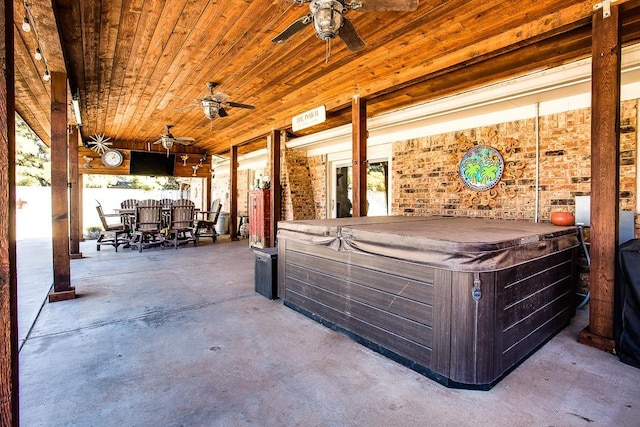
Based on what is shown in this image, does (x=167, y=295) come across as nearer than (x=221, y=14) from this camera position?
No

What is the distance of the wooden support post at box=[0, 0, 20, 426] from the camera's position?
1205 mm

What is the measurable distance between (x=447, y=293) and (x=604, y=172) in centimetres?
182

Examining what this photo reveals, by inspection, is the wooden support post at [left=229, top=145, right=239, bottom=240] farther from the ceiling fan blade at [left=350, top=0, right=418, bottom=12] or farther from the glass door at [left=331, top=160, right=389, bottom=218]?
the ceiling fan blade at [left=350, top=0, right=418, bottom=12]

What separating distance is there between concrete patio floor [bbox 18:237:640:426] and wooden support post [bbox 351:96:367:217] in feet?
7.30

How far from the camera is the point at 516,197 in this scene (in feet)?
14.8

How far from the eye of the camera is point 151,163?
1086cm

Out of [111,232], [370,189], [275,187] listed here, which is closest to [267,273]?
[370,189]

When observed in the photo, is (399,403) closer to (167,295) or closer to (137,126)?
(167,295)

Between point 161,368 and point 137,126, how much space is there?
7.69 metres

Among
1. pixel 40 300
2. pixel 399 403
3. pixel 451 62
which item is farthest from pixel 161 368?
pixel 451 62

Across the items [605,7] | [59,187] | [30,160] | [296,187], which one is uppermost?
[30,160]

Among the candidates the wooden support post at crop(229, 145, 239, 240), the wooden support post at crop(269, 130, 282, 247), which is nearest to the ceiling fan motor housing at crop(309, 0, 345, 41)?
the wooden support post at crop(269, 130, 282, 247)

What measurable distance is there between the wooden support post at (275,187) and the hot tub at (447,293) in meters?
4.39

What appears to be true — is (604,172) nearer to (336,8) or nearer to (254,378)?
(336,8)
